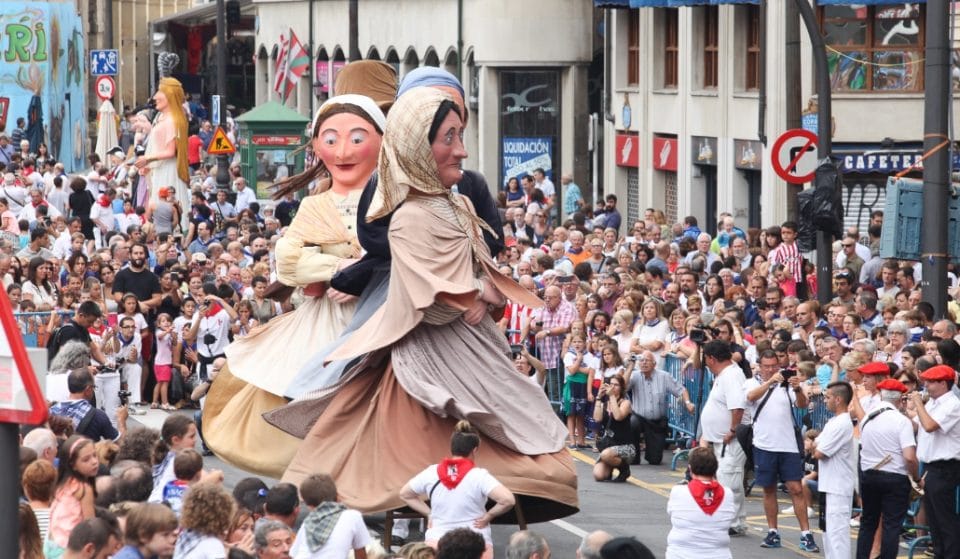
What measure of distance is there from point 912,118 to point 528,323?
38.2 feet

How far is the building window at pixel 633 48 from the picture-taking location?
38.3 meters

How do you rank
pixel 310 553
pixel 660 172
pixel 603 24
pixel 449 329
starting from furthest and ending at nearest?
pixel 603 24, pixel 660 172, pixel 449 329, pixel 310 553

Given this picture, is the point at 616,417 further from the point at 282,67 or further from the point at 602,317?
the point at 282,67

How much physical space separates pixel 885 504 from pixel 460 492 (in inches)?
135

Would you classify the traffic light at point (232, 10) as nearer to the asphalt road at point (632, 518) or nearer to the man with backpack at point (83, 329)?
the man with backpack at point (83, 329)

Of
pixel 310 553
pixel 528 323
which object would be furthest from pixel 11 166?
pixel 310 553

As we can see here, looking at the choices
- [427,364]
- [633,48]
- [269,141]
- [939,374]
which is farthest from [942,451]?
[633,48]

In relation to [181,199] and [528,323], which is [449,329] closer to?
[528,323]

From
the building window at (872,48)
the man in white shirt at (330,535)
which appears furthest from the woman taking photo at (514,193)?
the man in white shirt at (330,535)

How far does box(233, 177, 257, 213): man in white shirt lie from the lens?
Result: 32906 mm

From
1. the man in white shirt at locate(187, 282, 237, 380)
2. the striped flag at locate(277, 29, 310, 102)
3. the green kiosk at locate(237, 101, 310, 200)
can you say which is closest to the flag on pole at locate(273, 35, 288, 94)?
the striped flag at locate(277, 29, 310, 102)

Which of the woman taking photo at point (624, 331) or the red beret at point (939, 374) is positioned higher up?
the red beret at point (939, 374)

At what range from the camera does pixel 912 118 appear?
2947cm

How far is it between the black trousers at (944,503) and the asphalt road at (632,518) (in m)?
1.19
